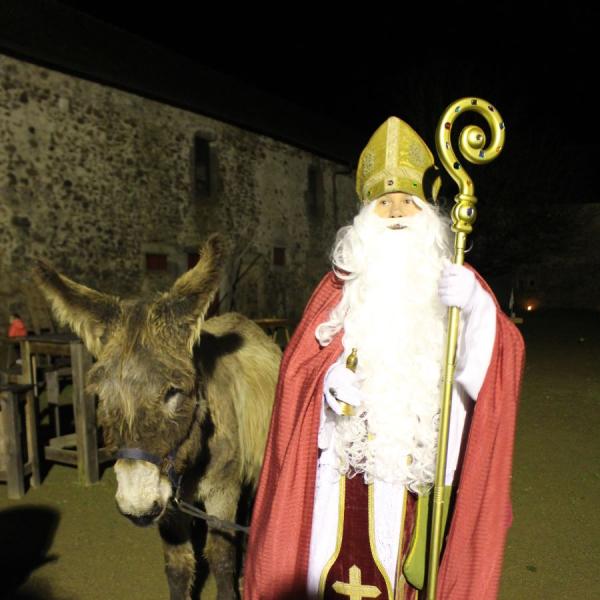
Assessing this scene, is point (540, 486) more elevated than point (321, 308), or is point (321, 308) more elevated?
point (321, 308)

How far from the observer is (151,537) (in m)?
4.92

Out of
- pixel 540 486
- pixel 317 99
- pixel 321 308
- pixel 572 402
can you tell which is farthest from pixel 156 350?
pixel 317 99

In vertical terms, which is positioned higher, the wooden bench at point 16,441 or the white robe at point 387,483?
the white robe at point 387,483

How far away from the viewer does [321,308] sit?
2605 millimetres

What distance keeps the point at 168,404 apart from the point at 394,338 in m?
1.14

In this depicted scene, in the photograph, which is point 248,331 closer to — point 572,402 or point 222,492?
point 222,492

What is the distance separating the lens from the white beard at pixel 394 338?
7.54 ft

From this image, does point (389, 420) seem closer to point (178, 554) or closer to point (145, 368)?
point (145, 368)

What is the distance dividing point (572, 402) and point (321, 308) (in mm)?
8630

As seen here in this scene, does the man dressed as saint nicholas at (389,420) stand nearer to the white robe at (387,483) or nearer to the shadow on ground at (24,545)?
the white robe at (387,483)

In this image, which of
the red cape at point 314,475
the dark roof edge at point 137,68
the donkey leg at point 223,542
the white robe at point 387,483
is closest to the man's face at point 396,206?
the red cape at point 314,475

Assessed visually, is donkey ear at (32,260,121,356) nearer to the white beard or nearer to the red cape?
the red cape

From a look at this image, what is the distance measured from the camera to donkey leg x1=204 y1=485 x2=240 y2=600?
327 centimetres

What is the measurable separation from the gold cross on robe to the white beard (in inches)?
17.1
